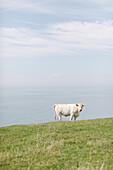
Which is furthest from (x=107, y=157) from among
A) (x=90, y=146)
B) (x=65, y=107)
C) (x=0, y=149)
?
(x=65, y=107)

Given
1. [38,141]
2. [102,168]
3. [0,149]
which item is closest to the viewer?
[102,168]

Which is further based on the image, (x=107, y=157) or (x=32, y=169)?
(x=107, y=157)

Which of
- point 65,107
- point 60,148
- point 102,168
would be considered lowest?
point 102,168

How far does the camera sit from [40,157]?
802 centimetres

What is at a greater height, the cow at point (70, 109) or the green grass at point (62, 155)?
the cow at point (70, 109)

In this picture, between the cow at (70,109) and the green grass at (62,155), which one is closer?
the green grass at (62,155)

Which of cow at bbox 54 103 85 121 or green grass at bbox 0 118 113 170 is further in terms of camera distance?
cow at bbox 54 103 85 121

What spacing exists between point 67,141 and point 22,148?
205 cm

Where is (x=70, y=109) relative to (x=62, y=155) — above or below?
above

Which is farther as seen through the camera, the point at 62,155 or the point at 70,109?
the point at 70,109

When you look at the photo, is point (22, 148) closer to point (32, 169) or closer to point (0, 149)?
point (0, 149)

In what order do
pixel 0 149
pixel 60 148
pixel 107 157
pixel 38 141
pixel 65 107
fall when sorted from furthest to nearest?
pixel 65 107 → pixel 38 141 → pixel 0 149 → pixel 60 148 → pixel 107 157

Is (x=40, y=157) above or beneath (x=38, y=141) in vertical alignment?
beneath

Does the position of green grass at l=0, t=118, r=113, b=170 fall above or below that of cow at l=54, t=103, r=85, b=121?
below
